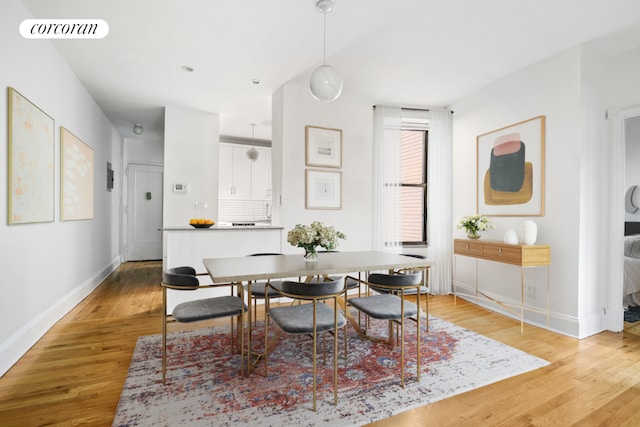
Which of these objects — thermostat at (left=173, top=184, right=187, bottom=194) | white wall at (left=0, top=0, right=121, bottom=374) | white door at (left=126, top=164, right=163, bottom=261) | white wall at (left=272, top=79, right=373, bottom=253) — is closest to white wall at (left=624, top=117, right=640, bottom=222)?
white wall at (left=272, top=79, right=373, bottom=253)

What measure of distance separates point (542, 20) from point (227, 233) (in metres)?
3.60

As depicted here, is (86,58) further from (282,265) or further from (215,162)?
(282,265)

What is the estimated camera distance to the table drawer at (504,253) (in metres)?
3.27

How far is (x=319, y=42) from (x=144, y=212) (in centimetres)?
612

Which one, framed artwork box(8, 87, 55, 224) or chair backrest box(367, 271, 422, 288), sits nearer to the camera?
chair backrest box(367, 271, 422, 288)

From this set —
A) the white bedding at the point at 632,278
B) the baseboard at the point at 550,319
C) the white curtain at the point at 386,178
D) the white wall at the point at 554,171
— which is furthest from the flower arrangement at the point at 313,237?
the white bedding at the point at 632,278

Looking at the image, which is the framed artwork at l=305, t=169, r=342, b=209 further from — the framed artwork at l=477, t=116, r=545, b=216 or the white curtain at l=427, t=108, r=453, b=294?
the framed artwork at l=477, t=116, r=545, b=216

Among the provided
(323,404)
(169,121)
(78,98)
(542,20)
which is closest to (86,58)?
(78,98)

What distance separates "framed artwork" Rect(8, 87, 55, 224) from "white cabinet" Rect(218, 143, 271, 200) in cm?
371

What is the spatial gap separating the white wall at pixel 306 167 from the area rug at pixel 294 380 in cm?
168

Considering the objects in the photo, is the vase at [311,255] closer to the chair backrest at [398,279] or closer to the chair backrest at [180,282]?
the chair backrest at [398,279]

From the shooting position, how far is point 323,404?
1.98 metres

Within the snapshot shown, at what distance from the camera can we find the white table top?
6.89 ft

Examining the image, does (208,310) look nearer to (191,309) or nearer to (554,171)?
(191,309)
